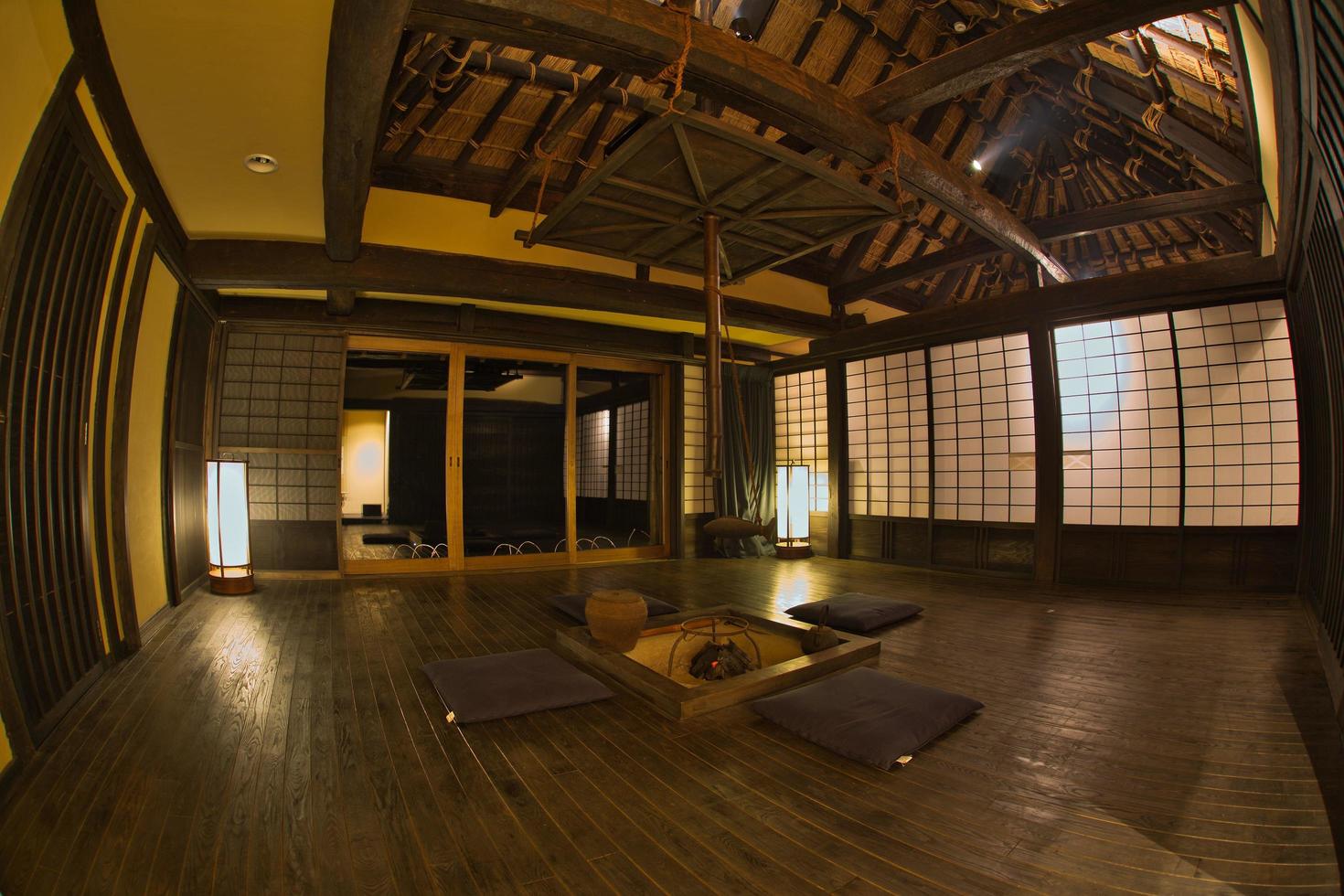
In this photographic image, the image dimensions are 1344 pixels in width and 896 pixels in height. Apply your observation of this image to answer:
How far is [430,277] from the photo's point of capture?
4809 mm

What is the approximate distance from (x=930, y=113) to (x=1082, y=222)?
1.95 metres

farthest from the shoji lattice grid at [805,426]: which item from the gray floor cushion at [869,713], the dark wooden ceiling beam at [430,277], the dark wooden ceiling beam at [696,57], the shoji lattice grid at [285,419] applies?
the shoji lattice grid at [285,419]

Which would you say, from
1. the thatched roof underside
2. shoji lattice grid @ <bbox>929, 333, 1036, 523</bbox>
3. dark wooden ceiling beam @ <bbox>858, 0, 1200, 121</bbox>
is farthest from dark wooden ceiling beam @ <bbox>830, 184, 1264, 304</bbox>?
dark wooden ceiling beam @ <bbox>858, 0, 1200, 121</bbox>

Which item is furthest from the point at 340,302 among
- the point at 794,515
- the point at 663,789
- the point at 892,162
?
the point at 794,515

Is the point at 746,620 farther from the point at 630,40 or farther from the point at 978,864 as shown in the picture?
the point at 630,40

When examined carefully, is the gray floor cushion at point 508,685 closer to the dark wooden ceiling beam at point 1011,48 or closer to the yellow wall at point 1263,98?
the dark wooden ceiling beam at point 1011,48

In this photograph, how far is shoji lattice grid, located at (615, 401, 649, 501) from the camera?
8.73 m

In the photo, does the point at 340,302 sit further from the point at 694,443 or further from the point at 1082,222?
the point at 1082,222

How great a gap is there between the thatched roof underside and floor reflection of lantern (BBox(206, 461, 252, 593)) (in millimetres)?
2746

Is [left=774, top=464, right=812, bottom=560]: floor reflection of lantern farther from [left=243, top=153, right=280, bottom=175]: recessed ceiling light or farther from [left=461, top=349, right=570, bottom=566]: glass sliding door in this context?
[left=243, top=153, right=280, bottom=175]: recessed ceiling light

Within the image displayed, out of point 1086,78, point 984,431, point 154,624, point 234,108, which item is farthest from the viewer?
point 984,431

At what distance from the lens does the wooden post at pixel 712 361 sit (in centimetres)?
308

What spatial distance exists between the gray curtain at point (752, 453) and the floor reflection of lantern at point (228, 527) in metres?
4.84

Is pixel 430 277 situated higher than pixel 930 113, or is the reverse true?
pixel 930 113
